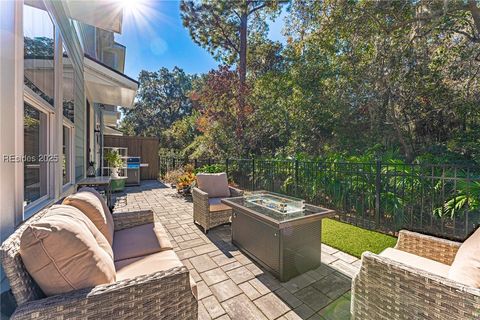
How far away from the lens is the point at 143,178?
1061 cm

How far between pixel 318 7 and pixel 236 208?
4976 millimetres

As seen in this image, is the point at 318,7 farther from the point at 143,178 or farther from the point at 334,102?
the point at 143,178

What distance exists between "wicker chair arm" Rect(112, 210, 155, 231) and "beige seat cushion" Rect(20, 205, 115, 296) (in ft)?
5.02

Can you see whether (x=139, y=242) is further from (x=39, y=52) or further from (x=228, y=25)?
(x=228, y=25)

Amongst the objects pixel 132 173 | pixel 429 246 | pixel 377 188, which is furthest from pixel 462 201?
pixel 132 173

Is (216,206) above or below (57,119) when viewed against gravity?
below

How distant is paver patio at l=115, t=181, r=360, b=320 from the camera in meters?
1.96

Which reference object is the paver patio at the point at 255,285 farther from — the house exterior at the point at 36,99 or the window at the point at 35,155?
the window at the point at 35,155

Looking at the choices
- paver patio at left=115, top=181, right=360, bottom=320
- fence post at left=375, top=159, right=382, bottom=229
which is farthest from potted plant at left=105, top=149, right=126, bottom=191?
fence post at left=375, top=159, right=382, bottom=229

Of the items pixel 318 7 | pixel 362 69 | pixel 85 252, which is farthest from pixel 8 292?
pixel 362 69

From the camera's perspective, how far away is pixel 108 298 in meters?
1.17

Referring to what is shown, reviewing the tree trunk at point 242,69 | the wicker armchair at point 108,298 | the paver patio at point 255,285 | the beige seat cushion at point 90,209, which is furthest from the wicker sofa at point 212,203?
the tree trunk at point 242,69

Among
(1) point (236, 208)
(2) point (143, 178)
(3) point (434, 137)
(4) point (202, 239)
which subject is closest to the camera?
(1) point (236, 208)

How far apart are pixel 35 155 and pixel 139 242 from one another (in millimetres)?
1300
